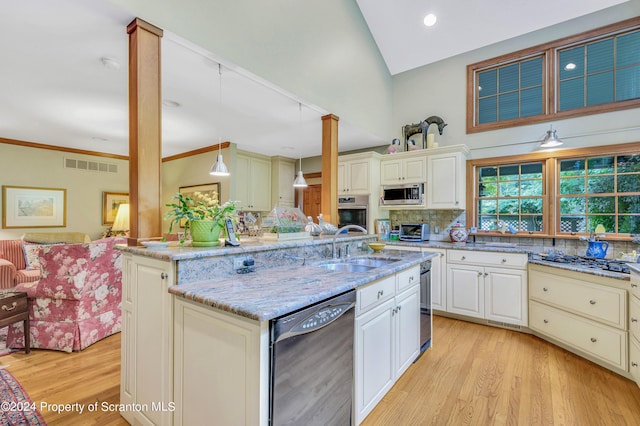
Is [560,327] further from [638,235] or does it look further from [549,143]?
[549,143]

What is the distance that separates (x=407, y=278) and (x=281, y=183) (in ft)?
13.6

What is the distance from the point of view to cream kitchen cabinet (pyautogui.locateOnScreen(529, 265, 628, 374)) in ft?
7.95

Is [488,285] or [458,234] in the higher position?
[458,234]

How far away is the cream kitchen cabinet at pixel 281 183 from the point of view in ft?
19.7

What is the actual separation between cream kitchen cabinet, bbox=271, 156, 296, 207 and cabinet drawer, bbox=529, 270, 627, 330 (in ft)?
14.4

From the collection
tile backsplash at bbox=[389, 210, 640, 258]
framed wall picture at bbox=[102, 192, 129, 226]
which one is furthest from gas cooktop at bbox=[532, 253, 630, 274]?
framed wall picture at bbox=[102, 192, 129, 226]

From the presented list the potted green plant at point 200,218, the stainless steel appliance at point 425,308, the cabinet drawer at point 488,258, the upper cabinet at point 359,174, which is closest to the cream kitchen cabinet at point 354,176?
the upper cabinet at point 359,174

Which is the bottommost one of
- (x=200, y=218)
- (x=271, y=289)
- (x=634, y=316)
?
(x=634, y=316)

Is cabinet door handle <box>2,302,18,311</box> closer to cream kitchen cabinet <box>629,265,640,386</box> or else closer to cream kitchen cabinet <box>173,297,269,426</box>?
cream kitchen cabinet <box>173,297,269,426</box>

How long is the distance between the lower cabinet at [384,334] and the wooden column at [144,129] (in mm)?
1443

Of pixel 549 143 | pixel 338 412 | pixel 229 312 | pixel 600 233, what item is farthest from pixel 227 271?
pixel 600 233

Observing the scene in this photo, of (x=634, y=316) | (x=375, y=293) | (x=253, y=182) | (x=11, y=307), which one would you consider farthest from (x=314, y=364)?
(x=253, y=182)

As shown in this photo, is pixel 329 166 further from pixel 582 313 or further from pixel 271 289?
pixel 582 313

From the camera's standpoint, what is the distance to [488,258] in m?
3.47
